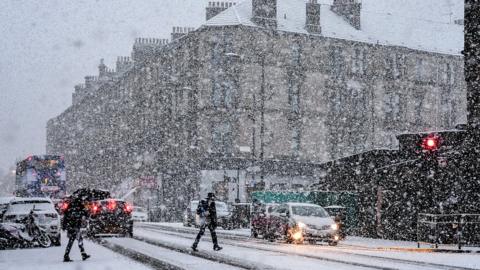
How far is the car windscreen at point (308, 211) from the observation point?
83.5ft

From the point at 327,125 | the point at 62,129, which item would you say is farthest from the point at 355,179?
the point at 62,129

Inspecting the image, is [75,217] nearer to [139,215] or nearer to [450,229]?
[450,229]

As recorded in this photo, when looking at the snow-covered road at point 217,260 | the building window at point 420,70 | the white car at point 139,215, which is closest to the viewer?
the snow-covered road at point 217,260

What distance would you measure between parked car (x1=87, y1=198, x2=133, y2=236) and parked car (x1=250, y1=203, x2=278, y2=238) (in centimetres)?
508

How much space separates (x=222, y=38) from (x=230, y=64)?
2.22 m

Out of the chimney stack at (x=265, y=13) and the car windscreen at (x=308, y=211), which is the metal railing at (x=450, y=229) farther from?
the chimney stack at (x=265, y=13)

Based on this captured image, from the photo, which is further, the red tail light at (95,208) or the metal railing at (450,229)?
the red tail light at (95,208)

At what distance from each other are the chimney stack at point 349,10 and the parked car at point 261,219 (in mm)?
36213

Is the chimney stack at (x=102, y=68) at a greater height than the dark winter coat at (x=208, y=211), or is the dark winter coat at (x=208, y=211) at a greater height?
the chimney stack at (x=102, y=68)

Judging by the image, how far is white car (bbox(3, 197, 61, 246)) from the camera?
2170 centimetres

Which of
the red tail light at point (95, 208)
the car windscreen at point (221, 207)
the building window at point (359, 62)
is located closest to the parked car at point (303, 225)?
the red tail light at point (95, 208)

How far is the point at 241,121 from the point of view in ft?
178

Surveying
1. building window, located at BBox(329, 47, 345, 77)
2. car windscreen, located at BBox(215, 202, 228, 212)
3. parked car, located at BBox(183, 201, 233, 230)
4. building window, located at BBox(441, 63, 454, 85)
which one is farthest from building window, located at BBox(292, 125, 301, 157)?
building window, located at BBox(441, 63, 454, 85)

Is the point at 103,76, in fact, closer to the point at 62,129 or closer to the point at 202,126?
the point at 62,129
